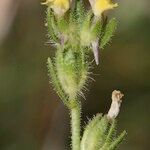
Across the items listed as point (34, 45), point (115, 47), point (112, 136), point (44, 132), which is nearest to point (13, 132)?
point (44, 132)

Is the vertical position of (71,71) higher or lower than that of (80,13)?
lower

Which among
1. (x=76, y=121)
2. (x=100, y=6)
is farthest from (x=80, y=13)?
(x=76, y=121)

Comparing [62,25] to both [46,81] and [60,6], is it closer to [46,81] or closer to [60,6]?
[60,6]

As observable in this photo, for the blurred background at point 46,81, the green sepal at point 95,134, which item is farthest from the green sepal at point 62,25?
the blurred background at point 46,81

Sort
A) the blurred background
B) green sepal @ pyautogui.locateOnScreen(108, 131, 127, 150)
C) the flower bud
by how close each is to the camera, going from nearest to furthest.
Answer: the flower bud → green sepal @ pyautogui.locateOnScreen(108, 131, 127, 150) → the blurred background

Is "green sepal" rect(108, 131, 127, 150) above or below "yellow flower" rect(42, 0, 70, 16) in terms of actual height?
below

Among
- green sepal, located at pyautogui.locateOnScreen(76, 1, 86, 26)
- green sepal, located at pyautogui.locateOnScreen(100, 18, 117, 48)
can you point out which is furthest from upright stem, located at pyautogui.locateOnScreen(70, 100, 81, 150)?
green sepal, located at pyautogui.locateOnScreen(76, 1, 86, 26)

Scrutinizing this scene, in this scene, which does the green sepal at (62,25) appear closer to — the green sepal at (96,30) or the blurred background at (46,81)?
the green sepal at (96,30)

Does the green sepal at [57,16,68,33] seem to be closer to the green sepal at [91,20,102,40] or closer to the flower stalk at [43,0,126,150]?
the flower stalk at [43,0,126,150]

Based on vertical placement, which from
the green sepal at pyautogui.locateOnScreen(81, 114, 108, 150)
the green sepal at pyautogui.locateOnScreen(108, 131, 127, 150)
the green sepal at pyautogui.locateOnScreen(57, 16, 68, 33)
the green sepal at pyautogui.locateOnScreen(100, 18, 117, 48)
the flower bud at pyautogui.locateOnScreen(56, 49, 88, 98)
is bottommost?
the green sepal at pyautogui.locateOnScreen(108, 131, 127, 150)
